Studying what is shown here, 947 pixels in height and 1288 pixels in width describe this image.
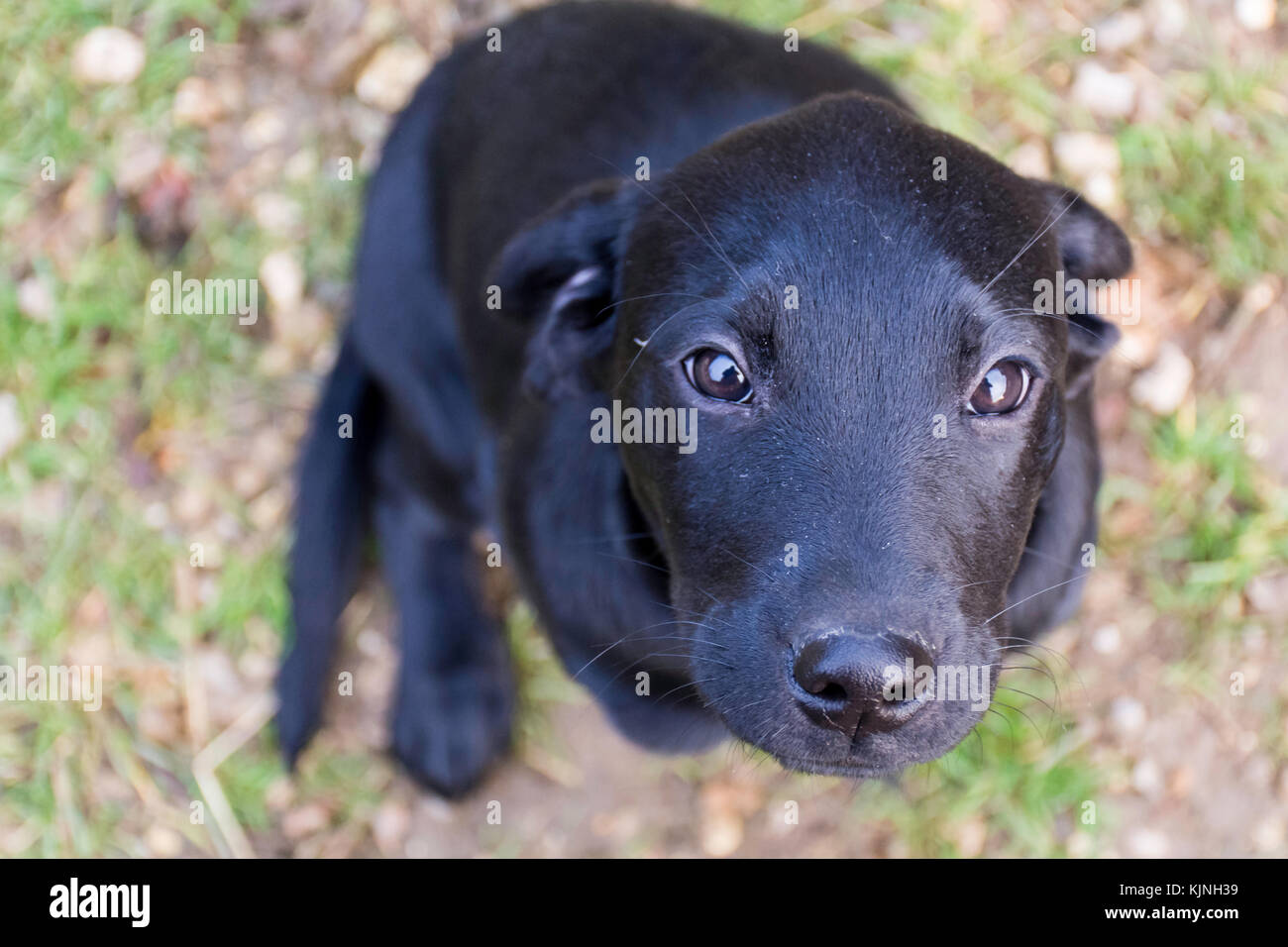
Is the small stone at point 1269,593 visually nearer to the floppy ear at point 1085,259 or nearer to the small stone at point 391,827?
the floppy ear at point 1085,259

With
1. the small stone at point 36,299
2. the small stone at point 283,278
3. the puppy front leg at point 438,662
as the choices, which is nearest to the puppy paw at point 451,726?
the puppy front leg at point 438,662

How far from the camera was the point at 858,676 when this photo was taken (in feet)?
4.96

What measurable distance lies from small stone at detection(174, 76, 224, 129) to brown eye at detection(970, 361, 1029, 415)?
2.84 meters

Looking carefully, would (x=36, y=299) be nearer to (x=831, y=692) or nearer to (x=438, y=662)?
(x=438, y=662)

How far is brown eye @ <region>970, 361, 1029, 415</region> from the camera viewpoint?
5.60 ft

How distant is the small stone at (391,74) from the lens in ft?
11.7

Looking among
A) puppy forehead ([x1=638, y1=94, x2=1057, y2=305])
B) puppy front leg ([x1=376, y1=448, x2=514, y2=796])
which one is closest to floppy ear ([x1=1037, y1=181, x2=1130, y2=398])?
puppy forehead ([x1=638, y1=94, x2=1057, y2=305])

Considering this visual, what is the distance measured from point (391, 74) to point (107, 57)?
0.89m

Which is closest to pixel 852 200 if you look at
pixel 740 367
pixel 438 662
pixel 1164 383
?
pixel 740 367

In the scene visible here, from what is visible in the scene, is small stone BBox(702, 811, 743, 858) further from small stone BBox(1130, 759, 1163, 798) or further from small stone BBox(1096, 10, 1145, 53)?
small stone BBox(1096, 10, 1145, 53)

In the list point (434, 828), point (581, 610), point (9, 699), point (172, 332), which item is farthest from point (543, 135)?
point (9, 699)

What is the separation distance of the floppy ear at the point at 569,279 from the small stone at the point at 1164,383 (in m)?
1.82

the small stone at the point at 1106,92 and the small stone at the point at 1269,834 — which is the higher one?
the small stone at the point at 1106,92

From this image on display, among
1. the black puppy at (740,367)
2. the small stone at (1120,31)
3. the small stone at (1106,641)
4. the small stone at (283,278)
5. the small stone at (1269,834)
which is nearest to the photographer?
the black puppy at (740,367)
